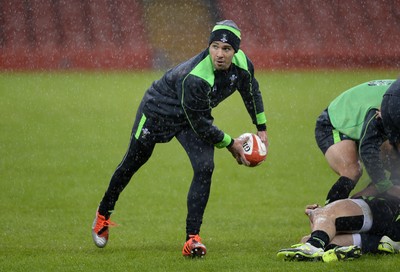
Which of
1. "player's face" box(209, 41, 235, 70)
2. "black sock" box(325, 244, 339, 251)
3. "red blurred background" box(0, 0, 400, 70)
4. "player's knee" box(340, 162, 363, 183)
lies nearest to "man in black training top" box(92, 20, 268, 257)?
"player's face" box(209, 41, 235, 70)

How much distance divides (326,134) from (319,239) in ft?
5.41

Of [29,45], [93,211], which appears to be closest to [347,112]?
[93,211]

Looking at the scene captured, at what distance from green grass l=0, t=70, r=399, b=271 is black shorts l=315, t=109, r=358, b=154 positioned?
0.99 m

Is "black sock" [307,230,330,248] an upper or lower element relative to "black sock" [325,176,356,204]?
lower

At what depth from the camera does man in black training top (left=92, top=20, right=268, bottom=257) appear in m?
7.90

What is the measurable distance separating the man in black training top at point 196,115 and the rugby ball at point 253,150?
0.06 m

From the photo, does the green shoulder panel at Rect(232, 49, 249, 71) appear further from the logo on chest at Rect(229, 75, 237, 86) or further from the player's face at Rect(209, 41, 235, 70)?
the player's face at Rect(209, 41, 235, 70)

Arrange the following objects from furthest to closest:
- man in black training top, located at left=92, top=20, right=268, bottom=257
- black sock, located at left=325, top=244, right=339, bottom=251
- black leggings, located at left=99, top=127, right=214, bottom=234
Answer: black leggings, located at left=99, top=127, right=214, bottom=234 → man in black training top, located at left=92, top=20, right=268, bottom=257 → black sock, located at left=325, top=244, right=339, bottom=251

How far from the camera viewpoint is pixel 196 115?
7875 millimetres

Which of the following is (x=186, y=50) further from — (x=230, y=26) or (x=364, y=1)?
(x=230, y=26)

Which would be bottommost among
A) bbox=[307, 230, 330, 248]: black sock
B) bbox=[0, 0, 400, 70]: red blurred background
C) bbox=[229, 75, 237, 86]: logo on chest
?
bbox=[307, 230, 330, 248]: black sock

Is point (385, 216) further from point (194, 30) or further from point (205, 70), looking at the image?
point (194, 30)

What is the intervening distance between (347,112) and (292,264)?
194 cm

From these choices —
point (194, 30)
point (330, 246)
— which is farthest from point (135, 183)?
point (194, 30)
